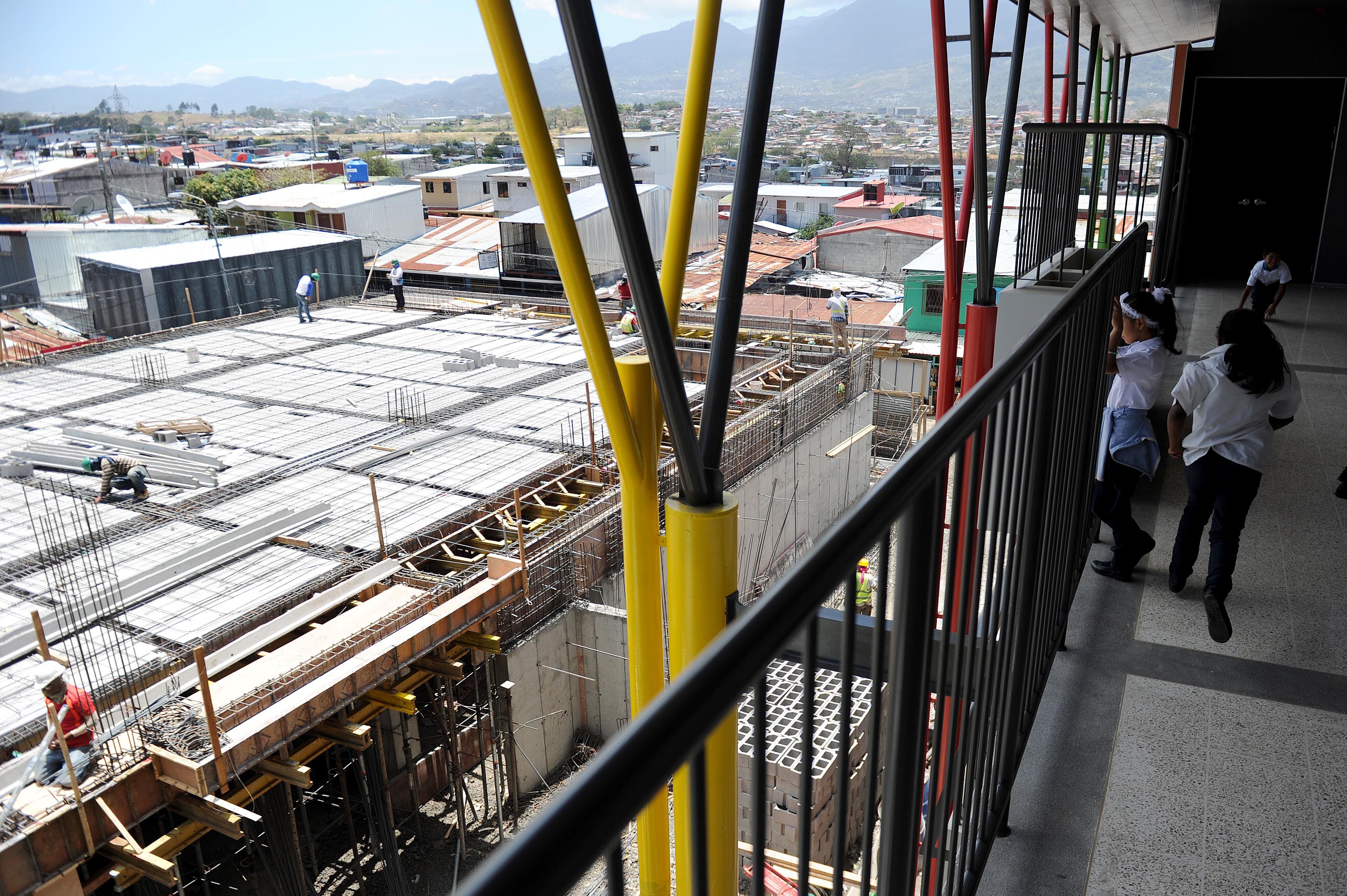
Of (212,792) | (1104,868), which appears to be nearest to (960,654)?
(1104,868)

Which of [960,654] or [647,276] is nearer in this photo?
[960,654]

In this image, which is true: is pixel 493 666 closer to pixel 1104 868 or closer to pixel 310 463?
pixel 310 463

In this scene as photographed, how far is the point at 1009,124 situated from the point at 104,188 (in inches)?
1398

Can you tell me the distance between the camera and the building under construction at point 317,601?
338 inches

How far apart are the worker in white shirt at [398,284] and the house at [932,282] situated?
12.6 m

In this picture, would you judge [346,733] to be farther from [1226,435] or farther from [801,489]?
[801,489]

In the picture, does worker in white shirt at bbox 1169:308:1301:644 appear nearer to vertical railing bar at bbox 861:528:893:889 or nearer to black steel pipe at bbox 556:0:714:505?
black steel pipe at bbox 556:0:714:505

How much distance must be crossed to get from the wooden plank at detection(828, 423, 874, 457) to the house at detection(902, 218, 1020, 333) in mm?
3194

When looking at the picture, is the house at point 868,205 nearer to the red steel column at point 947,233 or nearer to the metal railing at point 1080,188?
the red steel column at point 947,233

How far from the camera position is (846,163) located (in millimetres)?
38344

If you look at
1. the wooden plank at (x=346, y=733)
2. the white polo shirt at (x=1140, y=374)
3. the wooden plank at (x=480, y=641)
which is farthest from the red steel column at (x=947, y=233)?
the wooden plank at (x=346, y=733)

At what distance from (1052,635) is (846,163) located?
38636mm

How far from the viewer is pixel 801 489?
62.2 feet

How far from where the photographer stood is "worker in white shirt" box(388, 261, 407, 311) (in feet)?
76.7
